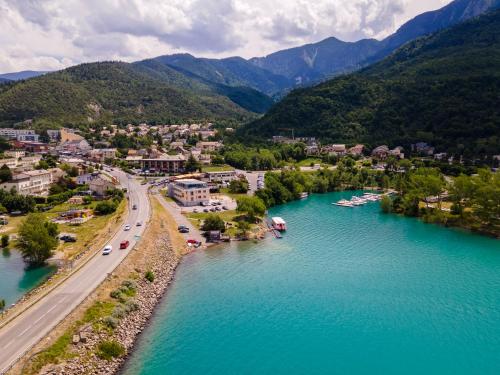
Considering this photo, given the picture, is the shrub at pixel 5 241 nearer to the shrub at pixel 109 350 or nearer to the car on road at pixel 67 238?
the car on road at pixel 67 238

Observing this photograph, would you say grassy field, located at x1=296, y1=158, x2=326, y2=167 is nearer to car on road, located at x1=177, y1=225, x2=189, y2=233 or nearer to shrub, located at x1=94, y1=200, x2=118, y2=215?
shrub, located at x1=94, y1=200, x2=118, y2=215

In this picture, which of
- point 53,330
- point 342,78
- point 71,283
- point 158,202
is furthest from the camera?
point 342,78

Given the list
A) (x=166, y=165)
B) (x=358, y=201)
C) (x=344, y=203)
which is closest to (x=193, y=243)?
(x=344, y=203)

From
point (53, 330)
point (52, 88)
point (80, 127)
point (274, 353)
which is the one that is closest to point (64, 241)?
point (53, 330)

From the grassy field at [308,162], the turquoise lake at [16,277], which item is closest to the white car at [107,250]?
the turquoise lake at [16,277]

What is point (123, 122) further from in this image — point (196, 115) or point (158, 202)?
point (158, 202)

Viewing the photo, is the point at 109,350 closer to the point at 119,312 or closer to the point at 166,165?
the point at 119,312
